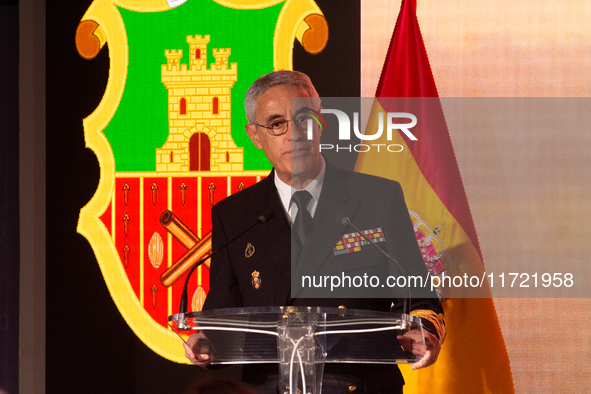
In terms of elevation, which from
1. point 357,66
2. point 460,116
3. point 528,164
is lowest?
point 528,164

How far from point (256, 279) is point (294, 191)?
387 millimetres

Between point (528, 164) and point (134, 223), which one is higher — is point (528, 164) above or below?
above

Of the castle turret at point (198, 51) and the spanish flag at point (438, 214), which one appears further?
the castle turret at point (198, 51)

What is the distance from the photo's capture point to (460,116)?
2697mm

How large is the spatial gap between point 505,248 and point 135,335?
5.93 feet

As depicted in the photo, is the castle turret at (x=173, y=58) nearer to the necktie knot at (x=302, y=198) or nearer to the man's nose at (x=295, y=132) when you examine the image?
the man's nose at (x=295, y=132)

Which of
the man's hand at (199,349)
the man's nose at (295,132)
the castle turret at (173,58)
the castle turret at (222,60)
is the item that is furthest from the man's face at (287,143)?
the man's hand at (199,349)

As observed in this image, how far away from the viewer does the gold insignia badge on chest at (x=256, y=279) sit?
6.73 ft

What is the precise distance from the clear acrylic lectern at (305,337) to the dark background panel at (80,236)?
1357mm

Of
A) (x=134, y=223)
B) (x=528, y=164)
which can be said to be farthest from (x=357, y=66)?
(x=134, y=223)

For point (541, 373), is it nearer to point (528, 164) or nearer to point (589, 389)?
point (589, 389)

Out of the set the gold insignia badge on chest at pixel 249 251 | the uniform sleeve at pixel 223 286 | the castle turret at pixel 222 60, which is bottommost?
the uniform sleeve at pixel 223 286

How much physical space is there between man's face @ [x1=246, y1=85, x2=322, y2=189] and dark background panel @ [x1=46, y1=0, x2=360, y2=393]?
1.96ft
